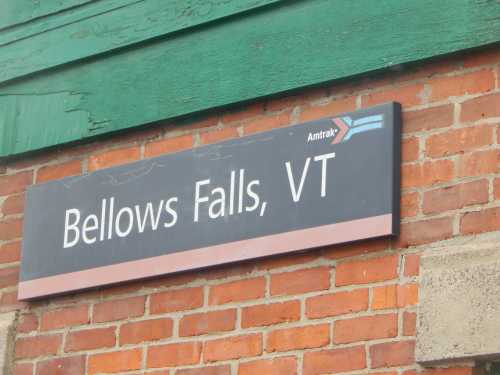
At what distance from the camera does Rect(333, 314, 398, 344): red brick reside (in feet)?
12.9

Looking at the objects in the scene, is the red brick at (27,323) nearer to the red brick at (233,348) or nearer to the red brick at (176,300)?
the red brick at (176,300)

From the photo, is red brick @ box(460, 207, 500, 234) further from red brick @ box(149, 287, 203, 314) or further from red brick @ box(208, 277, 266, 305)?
red brick @ box(149, 287, 203, 314)

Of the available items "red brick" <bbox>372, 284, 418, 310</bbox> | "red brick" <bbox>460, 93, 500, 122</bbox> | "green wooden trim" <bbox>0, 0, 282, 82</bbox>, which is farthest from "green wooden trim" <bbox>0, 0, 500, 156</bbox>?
"red brick" <bbox>372, 284, 418, 310</bbox>

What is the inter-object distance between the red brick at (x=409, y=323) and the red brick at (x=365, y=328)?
29 millimetres

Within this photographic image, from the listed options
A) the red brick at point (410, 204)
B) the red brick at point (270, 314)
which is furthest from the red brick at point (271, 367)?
the red brick at point (410, 204)

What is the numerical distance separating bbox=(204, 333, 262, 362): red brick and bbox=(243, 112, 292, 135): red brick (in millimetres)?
695

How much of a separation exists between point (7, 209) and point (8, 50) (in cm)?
67

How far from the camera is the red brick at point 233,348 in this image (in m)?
4.19

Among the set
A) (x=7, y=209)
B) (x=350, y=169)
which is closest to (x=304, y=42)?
(x=350, y=169)

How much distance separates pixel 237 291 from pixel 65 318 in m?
0.73

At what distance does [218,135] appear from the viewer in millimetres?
4551

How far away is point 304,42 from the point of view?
4.41 m

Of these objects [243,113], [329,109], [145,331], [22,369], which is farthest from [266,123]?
[22,369]

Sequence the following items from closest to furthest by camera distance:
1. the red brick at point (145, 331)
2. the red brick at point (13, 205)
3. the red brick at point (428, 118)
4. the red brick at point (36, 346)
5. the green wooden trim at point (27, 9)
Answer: the red brick at point (428, 118), the red brick at point (145, 331), the red brick at point (36, 346), the red brick at point (13, 205), the green wooden trim at point (27, 9)
